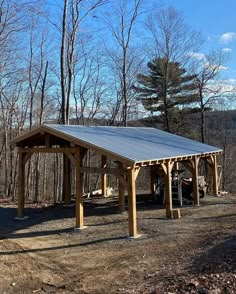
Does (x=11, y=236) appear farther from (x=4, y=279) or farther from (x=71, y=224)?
(x=4, y=279)

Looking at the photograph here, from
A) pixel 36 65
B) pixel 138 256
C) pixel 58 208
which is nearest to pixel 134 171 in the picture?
pixel 138 256

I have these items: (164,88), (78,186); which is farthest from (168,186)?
(164,88)

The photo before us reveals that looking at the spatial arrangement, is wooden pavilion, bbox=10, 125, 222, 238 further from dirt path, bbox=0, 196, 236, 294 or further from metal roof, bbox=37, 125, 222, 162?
dirt path, bbox=0, 196, 236, 294

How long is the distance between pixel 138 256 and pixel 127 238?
1756 mm

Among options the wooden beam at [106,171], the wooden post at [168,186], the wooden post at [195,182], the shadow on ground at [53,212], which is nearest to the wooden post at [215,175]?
the wooden post at [195,182]

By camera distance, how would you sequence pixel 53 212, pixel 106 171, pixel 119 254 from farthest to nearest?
pixel 53 212, pixel 106 171, pixel 119 254

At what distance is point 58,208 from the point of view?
16.5 m

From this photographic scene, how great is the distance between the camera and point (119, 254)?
9484 millimetres

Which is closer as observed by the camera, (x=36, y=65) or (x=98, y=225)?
(x=98, y=225)

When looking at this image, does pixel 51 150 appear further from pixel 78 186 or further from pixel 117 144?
pixel 117 144

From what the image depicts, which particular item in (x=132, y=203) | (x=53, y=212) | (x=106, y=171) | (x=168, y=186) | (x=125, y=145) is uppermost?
(x=125, y=145)

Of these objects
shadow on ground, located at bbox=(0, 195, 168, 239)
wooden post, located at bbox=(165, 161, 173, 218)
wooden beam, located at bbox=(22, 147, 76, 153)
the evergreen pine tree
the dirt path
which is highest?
the evergreen pine tree

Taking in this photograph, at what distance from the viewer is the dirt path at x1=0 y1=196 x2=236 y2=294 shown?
715 cm

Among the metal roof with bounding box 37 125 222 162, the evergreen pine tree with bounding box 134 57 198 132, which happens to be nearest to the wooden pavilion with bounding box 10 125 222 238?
the metal roof with bounding box 37 125 222 162
